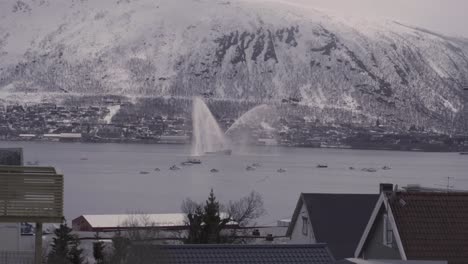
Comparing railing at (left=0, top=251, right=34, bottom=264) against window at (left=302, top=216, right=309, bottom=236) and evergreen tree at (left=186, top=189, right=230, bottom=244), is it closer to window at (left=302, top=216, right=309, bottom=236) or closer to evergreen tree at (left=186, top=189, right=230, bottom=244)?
evergreen tree at (left=186, top=189, right=230, bottom=244)

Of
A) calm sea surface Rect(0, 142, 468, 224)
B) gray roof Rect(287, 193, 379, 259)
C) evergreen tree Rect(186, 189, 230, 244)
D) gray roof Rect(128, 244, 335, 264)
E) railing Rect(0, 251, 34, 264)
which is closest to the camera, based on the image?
railing Rect(0, 251, 34, 264)

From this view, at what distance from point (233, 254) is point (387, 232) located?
2.09 m

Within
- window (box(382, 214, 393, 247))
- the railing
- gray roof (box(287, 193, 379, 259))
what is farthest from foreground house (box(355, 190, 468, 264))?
gray roof (box(287, 193, 379, 259))

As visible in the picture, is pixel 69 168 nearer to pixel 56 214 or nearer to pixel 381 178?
pixel 381 178

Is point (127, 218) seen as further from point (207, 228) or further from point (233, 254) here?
point (233, 254)

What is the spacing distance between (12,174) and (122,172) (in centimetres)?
8633

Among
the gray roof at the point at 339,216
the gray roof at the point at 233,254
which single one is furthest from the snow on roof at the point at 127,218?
the gray roof at the point at 233,254

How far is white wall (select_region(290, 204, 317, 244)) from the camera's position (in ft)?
54.5

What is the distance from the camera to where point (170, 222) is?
108ft

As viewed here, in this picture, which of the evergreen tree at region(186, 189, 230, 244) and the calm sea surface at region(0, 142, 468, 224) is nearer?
the evergreen tree at region(186, 189, 230, 244)

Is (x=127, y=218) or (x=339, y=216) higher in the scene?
(x=339, y=216)

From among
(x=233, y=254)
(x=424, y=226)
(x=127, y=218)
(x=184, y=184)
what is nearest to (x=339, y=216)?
(x=424, y=226)

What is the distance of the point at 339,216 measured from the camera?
16.6m

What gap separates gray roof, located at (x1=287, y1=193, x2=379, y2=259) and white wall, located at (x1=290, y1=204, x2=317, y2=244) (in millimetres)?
200
